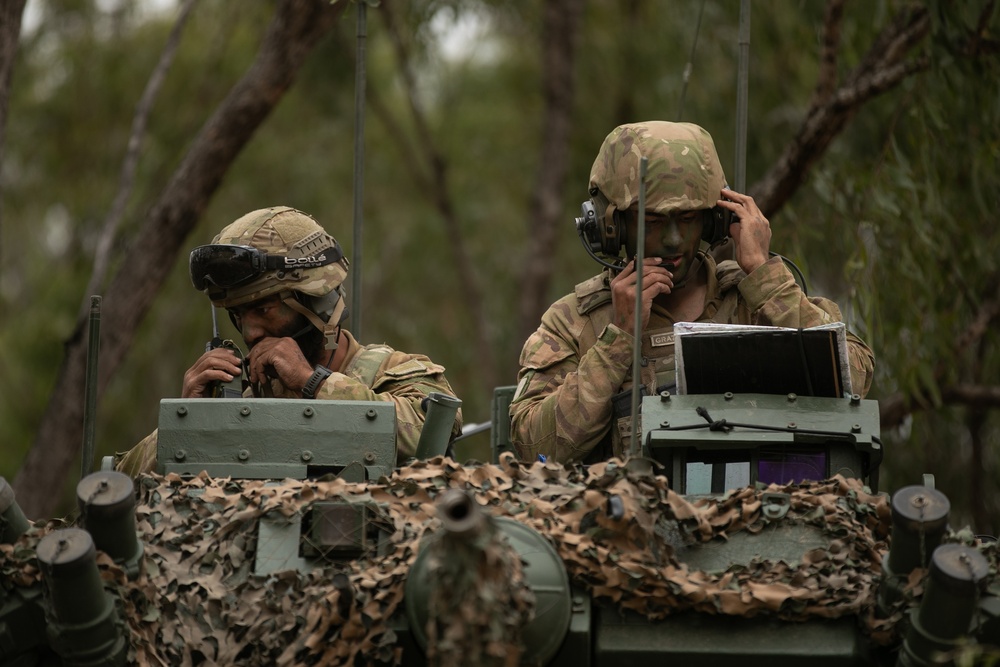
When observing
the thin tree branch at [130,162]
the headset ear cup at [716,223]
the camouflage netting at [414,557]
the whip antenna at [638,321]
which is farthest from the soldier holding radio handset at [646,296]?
the thin tree branch at [130,162]

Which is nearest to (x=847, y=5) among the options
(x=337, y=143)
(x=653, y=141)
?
(x=653, y=141)

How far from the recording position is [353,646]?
5.43 meters

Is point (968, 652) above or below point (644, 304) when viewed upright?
below

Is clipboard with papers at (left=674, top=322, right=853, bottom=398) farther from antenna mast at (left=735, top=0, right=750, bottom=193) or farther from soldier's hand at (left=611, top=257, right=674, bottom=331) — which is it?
antenna mast at (left=735, top=0, right=750, bottom=193)

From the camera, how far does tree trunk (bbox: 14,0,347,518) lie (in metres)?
11.9

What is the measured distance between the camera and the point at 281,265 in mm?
7695

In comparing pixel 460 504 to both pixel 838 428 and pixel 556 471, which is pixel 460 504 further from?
pixel 838 428

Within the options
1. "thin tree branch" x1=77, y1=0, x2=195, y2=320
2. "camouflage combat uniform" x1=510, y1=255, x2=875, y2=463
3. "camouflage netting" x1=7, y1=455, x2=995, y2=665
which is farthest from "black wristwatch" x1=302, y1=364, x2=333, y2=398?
"thin tree branch" x1=77, y1=0, x2=195, y2=320

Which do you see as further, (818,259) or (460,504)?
(818,259)

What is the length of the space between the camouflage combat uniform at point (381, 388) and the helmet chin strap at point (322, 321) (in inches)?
5.1

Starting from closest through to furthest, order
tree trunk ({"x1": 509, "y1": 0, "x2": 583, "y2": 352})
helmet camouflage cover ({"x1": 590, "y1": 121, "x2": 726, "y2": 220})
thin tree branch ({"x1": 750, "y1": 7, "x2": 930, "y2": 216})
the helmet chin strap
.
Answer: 1. helmet camouflage cover ({"x1": 590, "y1": 121, "x2": 726, "y2": 220})
2. the helmet chin strap
3. thin tree branch ({"x1": 750, "y1": 7, "x2": 930, "y2": 216})
4. tree trunk ({"x1": 509, "y1": 0, "x2": 583, "y2": 352})

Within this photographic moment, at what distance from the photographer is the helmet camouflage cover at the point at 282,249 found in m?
7.64

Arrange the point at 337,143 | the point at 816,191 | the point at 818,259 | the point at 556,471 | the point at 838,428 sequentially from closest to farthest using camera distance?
the point at 556,471
the point at 838,428
the point at 816,191
the point at 818,259
the point at 337,143

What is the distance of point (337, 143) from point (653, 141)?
1597 centimetres
